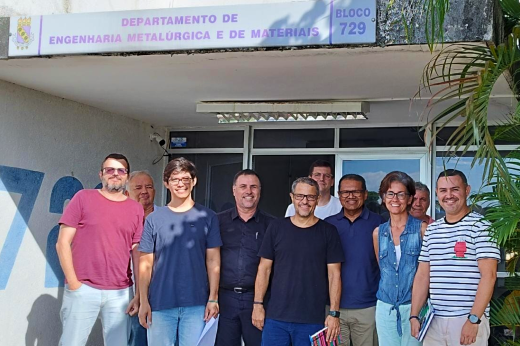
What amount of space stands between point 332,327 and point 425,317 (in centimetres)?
73

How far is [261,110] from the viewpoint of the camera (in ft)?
24.2

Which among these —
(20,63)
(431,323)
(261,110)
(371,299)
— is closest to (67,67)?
(20,63)

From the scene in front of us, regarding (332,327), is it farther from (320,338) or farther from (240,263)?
(240,263)

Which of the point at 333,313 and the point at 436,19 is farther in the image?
the point at 333,313

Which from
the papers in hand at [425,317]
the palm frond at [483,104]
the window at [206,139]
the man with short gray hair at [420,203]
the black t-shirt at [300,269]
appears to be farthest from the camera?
the window at [206,139]

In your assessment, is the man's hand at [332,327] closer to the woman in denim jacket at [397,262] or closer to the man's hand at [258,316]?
the woman in denim jacket at [397,262]

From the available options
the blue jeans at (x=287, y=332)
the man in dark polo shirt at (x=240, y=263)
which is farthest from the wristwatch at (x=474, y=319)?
the man in dark polo shirt at (x=240, y=263)

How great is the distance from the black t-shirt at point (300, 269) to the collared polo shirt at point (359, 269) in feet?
0.56

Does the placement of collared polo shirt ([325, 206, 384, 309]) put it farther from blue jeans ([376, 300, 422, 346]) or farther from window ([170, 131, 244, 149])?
window ([170, 131, 244, 149])

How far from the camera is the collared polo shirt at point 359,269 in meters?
5.50

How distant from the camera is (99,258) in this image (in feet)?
18.4

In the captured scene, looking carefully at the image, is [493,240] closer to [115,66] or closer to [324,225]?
[324,225]

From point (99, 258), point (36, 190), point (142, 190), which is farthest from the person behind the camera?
point (36, 190)

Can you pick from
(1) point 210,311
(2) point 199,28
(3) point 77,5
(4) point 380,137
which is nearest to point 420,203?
(1) point 210,311
